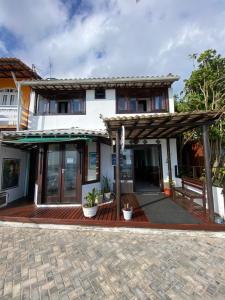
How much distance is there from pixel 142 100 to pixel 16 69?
8.29 metres

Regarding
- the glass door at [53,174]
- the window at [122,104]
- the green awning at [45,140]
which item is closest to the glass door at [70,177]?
the glass door at [53,174]

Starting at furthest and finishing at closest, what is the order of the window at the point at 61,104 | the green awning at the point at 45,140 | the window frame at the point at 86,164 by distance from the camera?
the window at the point at 61,104, the window frame at the point at 86,164, the green awning at the point at 45,140

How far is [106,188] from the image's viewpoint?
8586mm

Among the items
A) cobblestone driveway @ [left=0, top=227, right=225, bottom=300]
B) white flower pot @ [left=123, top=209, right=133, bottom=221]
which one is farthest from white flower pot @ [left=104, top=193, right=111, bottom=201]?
cobblestone driveway @ [left=0, top=227, right=225, bottom=300]

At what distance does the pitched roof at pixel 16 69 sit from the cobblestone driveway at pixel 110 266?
9348mm

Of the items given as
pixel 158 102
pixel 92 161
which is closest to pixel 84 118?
pixel 92 161

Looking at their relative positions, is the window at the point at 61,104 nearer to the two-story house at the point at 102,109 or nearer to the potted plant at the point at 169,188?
the two-story house at the point at 102,109

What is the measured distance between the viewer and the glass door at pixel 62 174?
743 cm

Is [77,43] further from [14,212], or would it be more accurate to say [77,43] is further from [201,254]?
[201,254]

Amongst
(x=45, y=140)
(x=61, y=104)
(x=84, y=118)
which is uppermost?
(x=61, y=104)

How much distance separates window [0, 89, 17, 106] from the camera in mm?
10883

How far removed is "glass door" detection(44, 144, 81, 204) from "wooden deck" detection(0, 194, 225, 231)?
51 centimetres

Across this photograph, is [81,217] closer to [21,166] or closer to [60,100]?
[21,166]

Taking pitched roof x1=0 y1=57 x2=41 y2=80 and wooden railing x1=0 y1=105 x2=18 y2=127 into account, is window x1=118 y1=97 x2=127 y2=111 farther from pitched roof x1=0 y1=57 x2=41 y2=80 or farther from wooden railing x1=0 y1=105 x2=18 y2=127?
wooden railing x1=0 y1=105 x2=18 y2=127
